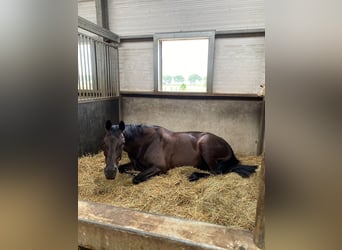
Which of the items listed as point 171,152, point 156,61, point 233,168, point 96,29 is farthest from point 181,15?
point 233,168

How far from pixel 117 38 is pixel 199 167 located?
2.89m

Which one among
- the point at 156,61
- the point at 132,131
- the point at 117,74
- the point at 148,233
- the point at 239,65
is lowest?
the point at 148,233

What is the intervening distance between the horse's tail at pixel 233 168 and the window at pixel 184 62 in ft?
4.93

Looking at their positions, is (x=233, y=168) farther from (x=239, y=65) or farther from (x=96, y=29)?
(x=96, y=29)

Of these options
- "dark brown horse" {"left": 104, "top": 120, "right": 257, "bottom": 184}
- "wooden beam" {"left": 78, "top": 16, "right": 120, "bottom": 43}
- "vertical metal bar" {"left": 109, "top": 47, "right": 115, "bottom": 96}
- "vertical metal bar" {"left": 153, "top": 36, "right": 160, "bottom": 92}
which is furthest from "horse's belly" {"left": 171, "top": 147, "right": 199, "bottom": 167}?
"wooden beam" {"left": 78, "top": 16, "right": 120, "bottom": 43}

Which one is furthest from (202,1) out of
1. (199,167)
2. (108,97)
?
(199,167)

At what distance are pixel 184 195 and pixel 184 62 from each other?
2.71m

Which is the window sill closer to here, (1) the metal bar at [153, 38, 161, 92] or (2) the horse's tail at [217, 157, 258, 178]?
(1) the metal bar at [153, 38, 161, 92]

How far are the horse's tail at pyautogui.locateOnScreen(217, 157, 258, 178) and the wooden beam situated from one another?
8.94 ft

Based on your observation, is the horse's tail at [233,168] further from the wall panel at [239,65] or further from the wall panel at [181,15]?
the wall panel at [181,15]

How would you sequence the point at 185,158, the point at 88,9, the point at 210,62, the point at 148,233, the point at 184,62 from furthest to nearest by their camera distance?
the point at 88,9
the point at 184,62
the point at 210,62
the point at 185,158
the point at 148,233

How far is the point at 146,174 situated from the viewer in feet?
7.59

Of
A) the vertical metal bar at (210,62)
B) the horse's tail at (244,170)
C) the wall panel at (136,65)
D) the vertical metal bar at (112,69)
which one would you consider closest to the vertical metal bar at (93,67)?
the vertical metal bar at (112,69)

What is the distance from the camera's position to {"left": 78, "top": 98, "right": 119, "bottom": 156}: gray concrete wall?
9.88 feet
